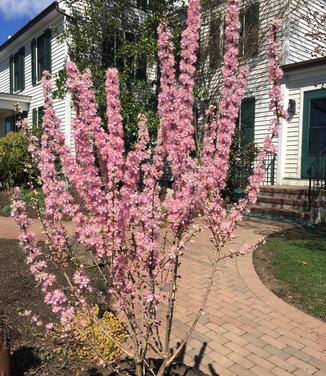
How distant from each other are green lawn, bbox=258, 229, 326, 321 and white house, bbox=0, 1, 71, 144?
997 centimetres

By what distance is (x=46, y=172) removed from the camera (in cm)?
243

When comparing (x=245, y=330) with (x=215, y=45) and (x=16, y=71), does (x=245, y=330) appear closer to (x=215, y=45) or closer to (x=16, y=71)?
(x=215, y=45)

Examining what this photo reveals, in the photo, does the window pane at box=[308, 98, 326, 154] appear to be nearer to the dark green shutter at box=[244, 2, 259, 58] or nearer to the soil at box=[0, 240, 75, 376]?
the dark green shutter at box=[244, 2, 259, 58]

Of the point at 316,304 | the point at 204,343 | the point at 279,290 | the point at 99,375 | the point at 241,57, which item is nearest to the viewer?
the point at 99,375

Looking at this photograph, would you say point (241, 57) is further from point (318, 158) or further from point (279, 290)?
point (279, 290)

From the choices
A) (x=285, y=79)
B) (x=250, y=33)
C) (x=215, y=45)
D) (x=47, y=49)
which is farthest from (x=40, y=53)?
(x=285, y=79)

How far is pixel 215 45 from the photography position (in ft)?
48.6

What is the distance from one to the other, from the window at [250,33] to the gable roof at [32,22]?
24.3 feet

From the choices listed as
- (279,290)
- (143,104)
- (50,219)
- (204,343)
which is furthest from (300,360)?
(143,104)

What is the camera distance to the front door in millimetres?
13250

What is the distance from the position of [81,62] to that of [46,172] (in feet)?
44.2

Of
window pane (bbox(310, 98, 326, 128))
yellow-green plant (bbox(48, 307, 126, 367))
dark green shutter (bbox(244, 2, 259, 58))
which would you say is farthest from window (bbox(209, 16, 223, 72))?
yellow-green plant (bbox(48, 307, 126, 367))

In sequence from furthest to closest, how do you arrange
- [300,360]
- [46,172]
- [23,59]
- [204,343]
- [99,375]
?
1. [23,59]
2. [204,343]
3. [300,360]
4. [99,375]
5. [46,172]

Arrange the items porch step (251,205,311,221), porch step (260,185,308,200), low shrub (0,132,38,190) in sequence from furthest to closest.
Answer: low shrub (0,132,38,190), porch step (260,185,308,200), porch step (251,205,311,221)
